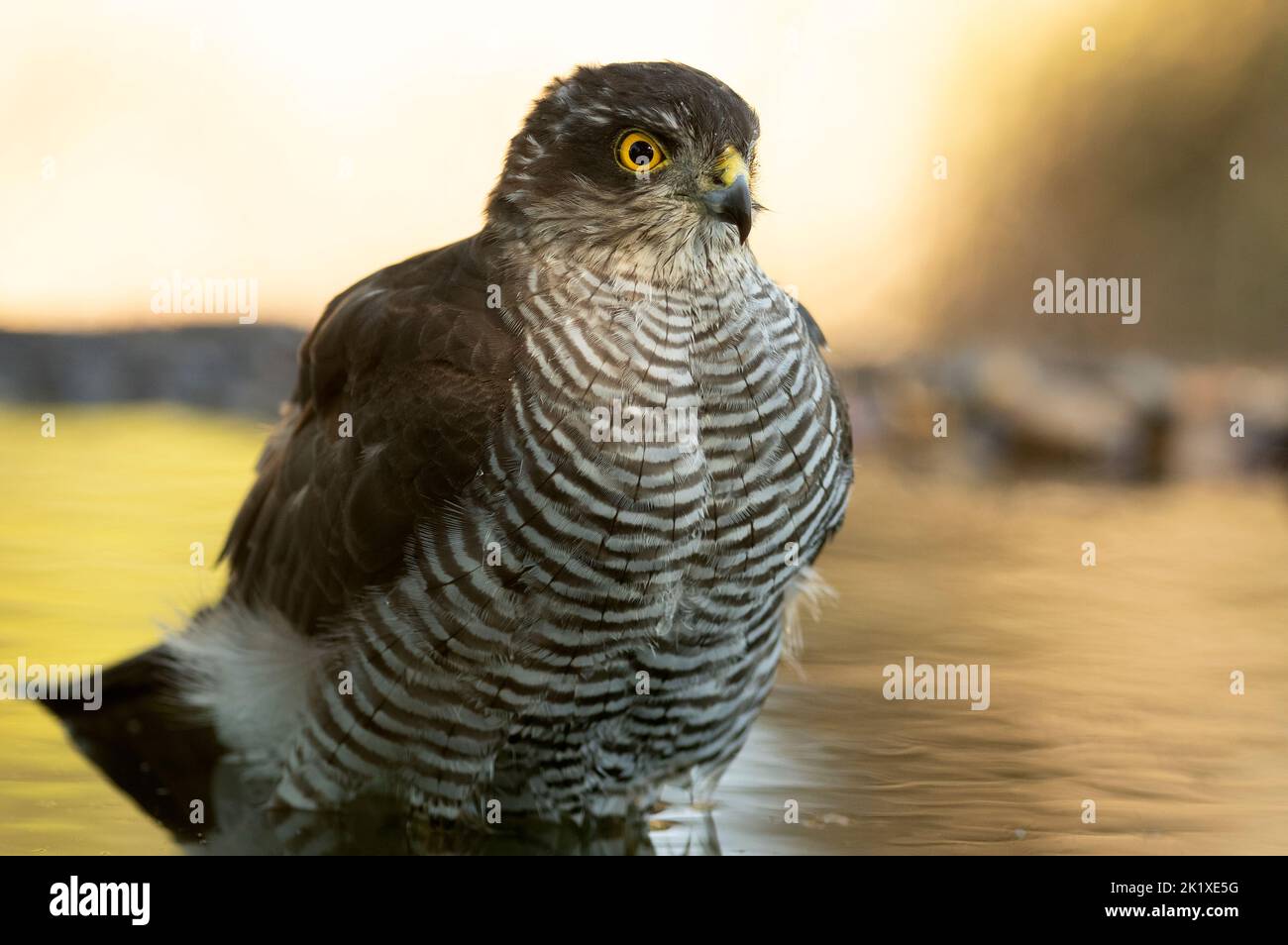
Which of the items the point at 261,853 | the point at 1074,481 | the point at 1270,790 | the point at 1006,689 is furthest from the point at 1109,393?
the point at 261,853

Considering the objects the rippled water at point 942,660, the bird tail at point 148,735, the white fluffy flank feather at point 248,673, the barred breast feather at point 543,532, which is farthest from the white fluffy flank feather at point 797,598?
the bird tail at point 148,735

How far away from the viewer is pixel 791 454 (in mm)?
4227

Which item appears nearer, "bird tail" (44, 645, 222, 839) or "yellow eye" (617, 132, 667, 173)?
"yellow eye" (617, 132, 667, 173)

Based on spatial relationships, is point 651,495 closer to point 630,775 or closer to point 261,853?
point 630,775

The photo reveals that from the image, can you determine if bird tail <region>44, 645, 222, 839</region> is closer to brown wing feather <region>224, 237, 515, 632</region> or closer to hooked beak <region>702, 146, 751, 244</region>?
brown wing feather <region>224, 237, 515, 632</region>

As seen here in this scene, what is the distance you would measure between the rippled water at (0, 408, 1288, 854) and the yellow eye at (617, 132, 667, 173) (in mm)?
1807

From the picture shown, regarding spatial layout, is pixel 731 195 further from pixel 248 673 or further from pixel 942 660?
pixel 942 660

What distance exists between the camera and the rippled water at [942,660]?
175 inches

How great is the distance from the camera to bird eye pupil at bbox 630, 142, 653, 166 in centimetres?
420

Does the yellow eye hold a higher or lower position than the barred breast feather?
higher

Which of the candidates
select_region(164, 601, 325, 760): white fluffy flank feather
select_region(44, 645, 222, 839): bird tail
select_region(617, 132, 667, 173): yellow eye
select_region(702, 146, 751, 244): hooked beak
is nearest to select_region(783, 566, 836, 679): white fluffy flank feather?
select_region(702, 146, 751, 244): hooked beak

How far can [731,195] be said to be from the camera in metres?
4.12
